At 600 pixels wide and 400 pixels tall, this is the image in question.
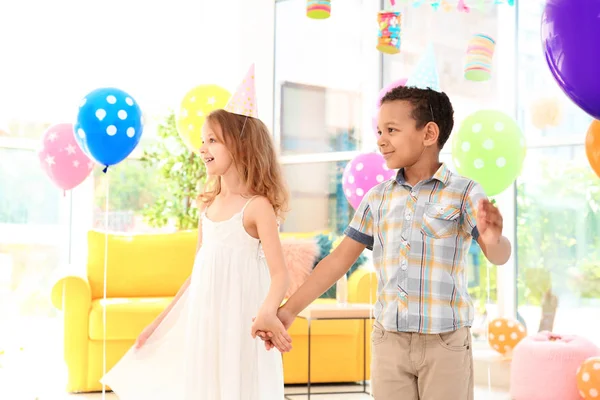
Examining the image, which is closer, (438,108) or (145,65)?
(438,108)

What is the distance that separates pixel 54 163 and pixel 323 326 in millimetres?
1806

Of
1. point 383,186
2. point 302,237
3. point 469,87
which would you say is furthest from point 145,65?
point 383,186

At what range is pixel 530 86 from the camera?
4.78m

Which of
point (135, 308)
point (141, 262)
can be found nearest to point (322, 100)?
point (141, 262)

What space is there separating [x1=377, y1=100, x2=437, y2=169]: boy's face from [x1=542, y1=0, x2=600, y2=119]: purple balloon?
0.45m

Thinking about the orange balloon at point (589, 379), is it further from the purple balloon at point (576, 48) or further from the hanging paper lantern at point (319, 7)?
the purple balloon at point (576, 48)

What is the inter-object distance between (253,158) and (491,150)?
1640 mm

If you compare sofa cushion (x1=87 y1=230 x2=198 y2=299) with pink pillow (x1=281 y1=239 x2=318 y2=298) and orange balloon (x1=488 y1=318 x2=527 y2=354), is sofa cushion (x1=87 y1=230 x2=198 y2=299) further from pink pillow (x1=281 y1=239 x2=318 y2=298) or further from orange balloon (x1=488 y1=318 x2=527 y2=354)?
orange balloon (x1=488 y1=318 x2=527 y2=354)

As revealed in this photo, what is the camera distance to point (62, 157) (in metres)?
4.07

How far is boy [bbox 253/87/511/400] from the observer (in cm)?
164

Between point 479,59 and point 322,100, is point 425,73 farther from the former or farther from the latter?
point 322,100

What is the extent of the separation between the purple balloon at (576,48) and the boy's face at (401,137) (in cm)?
45

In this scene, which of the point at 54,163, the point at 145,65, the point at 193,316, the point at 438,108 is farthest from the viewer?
the point at 145,65

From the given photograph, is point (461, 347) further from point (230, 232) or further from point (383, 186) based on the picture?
point (230, 232)
